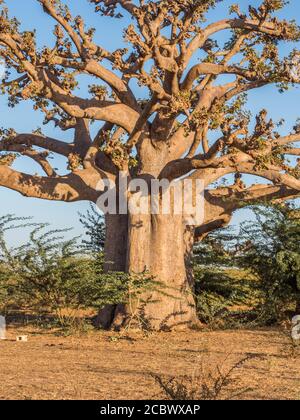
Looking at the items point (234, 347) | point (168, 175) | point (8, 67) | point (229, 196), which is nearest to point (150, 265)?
point (168, 175)

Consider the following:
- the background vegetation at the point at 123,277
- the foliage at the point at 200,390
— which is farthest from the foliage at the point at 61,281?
the foliage at the point at 200,390

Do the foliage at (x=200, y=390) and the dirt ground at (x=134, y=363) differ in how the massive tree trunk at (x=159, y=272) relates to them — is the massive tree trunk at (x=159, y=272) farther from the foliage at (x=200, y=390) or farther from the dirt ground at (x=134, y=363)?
the foliage at (x=200, y=390)

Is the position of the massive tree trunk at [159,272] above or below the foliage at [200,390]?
above

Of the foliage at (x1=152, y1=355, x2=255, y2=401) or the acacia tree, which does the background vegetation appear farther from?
the foliage at (x1=152, y1=355, x2=255, y2=401)

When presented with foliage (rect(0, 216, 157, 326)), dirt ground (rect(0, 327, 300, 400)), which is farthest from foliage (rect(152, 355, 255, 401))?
foliage (rect(0, 216, 157, 326))

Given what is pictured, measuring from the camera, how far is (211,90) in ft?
48.9

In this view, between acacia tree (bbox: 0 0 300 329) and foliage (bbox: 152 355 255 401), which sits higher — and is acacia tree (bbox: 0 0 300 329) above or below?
above

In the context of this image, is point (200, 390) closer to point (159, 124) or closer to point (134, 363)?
point (134, 363)

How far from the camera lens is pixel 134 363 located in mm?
9680

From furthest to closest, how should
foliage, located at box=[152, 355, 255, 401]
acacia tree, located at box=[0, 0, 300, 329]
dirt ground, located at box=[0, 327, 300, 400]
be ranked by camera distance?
1. acacia tree, located at box=[0, 0, 300, 329]
2. dirt ground, located at box=[0, 327, 300, 400]
3. foliage, located at box=[152, 355, 255, 401]

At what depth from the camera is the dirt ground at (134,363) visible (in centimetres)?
736

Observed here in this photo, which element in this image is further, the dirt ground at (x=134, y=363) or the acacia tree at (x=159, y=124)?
the acacia tree at (x=159, y=124)

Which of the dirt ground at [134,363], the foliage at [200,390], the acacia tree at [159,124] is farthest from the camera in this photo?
the acacia tree at [159,124]

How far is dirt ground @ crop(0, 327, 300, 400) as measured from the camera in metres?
7.36
